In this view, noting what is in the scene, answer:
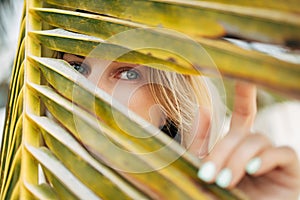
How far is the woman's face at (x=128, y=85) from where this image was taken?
717 millimetres

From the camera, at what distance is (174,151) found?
0.32 m

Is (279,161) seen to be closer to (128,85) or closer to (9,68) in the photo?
(128,85)

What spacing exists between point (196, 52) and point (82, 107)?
0.34 feet

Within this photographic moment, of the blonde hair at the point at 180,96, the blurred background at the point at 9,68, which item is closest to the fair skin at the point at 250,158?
the blonde hair at the point at 180,96

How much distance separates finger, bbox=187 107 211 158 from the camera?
2.46 ft

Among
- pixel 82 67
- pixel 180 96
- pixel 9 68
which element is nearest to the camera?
pixel 82 67

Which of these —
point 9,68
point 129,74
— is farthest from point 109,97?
point 9,68

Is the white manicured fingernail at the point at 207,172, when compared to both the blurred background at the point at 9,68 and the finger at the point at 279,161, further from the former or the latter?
the blurred background at the point at 9,68

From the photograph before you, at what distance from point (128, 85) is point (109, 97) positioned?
0.41m

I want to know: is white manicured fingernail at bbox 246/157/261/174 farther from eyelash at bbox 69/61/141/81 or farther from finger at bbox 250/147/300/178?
eyelash at bbox 69/61/141/81

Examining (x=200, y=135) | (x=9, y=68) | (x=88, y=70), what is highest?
(x=88, y=70)

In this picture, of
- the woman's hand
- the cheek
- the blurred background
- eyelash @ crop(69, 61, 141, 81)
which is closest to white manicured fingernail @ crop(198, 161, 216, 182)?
the woman's hand

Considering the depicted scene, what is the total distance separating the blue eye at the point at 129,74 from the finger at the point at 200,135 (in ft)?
0.40

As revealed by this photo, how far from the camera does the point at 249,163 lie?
347 millimetres
